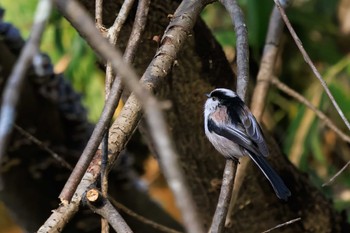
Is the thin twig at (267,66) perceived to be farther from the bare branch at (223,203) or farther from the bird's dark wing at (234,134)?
the bare branch at (223,203)

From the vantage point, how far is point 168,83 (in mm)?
2018

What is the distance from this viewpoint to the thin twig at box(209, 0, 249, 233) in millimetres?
1329

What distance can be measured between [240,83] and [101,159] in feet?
1.17

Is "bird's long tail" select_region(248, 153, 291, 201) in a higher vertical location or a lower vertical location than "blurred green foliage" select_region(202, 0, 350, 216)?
higher

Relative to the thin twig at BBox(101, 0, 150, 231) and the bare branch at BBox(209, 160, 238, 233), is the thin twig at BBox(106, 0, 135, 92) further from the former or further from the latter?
the bare branch at BBox(209, 160, 238, 233)

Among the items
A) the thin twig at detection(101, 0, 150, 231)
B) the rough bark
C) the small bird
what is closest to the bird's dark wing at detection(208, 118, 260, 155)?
the small bird

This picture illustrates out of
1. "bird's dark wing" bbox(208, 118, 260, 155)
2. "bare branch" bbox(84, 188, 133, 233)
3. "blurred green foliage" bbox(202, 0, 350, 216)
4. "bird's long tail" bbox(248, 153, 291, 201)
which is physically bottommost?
"blurred green foliage" bbox(202, 0, 350, 216)

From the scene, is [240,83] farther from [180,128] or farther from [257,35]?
[257,35]

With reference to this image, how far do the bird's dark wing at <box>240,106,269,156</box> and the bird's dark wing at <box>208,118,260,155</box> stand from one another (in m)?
0.02

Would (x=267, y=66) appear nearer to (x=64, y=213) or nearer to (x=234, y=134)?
(x=234, y=134)

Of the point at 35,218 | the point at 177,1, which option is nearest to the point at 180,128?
the point at 177,1

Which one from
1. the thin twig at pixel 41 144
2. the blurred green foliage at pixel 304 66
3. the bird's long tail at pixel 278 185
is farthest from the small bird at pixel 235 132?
the blurred green foliage at pixel 304 66

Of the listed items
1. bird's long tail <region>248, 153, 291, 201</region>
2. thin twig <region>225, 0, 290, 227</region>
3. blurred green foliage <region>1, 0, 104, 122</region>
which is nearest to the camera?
bird's long tail <region>248, 153, 291, 201</region>

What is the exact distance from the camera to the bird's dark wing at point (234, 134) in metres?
1.84
